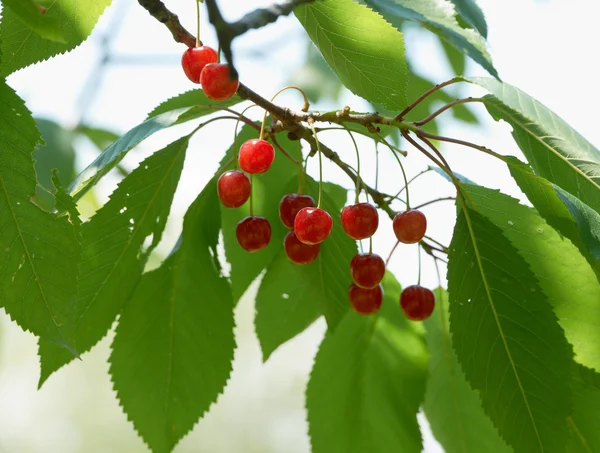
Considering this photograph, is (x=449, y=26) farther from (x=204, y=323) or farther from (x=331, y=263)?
(x=204, y=323)

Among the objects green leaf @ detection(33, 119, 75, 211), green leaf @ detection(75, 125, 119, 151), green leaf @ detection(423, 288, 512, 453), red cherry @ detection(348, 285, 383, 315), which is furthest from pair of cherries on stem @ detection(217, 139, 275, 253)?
green leaf @ detection(75, 125, 119, 151)

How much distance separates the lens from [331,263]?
1743mm

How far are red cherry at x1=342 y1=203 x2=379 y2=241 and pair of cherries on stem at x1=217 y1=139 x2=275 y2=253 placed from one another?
0.66 feet

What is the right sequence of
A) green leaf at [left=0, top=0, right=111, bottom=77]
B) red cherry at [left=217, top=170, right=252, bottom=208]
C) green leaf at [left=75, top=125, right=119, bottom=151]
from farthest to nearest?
green leaf at [left=75, top=125, right=119, bottom=151] < red cherry at [left=217, top=170, right=252, bottom=208] < green leaf at [left=0, top=0, right=111, bottom=77]

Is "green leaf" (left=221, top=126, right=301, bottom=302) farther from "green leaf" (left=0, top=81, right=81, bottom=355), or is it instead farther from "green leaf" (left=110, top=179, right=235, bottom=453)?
"green leaf" (left=0, top=81, right=81, bottom=355)

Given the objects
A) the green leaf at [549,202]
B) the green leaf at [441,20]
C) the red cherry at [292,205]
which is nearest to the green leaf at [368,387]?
the red cherry at [292,205]

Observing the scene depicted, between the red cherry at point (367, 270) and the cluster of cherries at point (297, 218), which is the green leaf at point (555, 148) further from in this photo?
the red cherry at point (367, 270)

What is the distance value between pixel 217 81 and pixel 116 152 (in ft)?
0.78

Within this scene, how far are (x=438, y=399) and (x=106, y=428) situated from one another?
8.37 metres

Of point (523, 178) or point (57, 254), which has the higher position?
point (523, 178)

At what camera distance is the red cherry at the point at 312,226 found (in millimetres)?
1414

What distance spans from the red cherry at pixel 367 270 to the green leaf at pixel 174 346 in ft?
0.99

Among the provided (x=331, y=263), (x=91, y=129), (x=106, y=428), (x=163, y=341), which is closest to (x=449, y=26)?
(x=331, y=263)

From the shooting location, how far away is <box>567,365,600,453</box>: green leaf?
1.53 m
